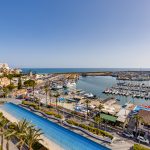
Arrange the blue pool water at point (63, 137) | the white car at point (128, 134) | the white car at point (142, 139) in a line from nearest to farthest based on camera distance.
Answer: the blue pool water at point (63, 137) < the white car at point (142, 139) < the white car at point (128, 134)

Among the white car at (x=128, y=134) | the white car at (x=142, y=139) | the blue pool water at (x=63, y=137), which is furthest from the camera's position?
the white car at (x=128, y=134)

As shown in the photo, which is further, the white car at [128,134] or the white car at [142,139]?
the white car at [128,134]

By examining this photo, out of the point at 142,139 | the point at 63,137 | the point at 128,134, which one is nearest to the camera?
the point at 142,139

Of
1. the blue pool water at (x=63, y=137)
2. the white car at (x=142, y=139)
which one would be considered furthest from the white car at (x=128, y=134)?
the blue pool water at (x=63, y=137)

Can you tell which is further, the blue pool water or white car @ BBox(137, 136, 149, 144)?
white car @ BBox(137, 136, 149, 144)

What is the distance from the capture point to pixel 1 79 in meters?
85.6

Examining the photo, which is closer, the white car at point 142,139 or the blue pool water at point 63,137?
the blue pool water at point 63,137

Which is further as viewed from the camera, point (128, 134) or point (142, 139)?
point (128, 134)

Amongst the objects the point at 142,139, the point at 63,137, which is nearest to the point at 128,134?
the point at 142,139

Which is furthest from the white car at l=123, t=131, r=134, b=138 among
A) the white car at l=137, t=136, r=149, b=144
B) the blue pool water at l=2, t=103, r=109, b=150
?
the blue pool water at l=2, t=103, r=109, b=150

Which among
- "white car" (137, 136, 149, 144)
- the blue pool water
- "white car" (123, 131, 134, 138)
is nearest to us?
the blue pool water

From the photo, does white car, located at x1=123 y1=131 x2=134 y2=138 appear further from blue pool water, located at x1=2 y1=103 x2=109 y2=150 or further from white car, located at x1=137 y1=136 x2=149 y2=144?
blue pool water, located at x1=2 y1=103 x2=109 y2=150

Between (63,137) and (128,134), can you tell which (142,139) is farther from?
(63,137)

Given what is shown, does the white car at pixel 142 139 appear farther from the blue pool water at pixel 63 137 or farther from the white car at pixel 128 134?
the blue pool water at pixel 63 137
